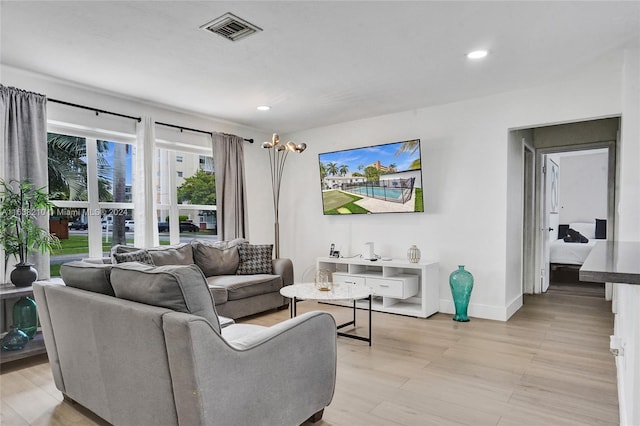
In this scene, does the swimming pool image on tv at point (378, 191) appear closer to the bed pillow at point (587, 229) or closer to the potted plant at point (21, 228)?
the potted plant at point (21, 228)

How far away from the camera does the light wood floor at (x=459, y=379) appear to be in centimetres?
218

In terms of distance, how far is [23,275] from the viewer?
3102 millimetres

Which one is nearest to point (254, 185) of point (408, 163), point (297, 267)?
point (297, 267)

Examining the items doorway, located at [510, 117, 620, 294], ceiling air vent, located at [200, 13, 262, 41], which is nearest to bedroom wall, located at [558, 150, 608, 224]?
doorway, located at [510, 117, 620, 294]

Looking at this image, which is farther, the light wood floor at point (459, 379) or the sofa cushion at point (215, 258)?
the sofa cushion at point (215, 258)

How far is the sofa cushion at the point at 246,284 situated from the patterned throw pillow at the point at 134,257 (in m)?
0.66

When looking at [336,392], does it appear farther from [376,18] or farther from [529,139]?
[529,139]

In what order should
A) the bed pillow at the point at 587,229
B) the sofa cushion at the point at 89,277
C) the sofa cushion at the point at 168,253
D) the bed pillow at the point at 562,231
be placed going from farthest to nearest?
the bed pillow at the point at 562,231
the bed pillow at the point at 587,229
the sofa cushion at the point at 168,253
the sofa cushion at the point at 89,277

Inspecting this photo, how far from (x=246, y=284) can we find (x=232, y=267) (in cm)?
51

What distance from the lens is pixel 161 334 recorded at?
1565mm

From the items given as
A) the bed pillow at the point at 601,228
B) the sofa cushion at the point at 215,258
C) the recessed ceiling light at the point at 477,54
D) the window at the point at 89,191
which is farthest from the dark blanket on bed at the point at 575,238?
the window at the point at 89,191

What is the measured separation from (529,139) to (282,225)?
373cm

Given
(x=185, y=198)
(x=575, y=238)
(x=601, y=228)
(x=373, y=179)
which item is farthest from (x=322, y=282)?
(x=601, y=228)

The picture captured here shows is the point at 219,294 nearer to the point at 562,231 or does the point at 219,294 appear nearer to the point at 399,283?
the point at 399,283
